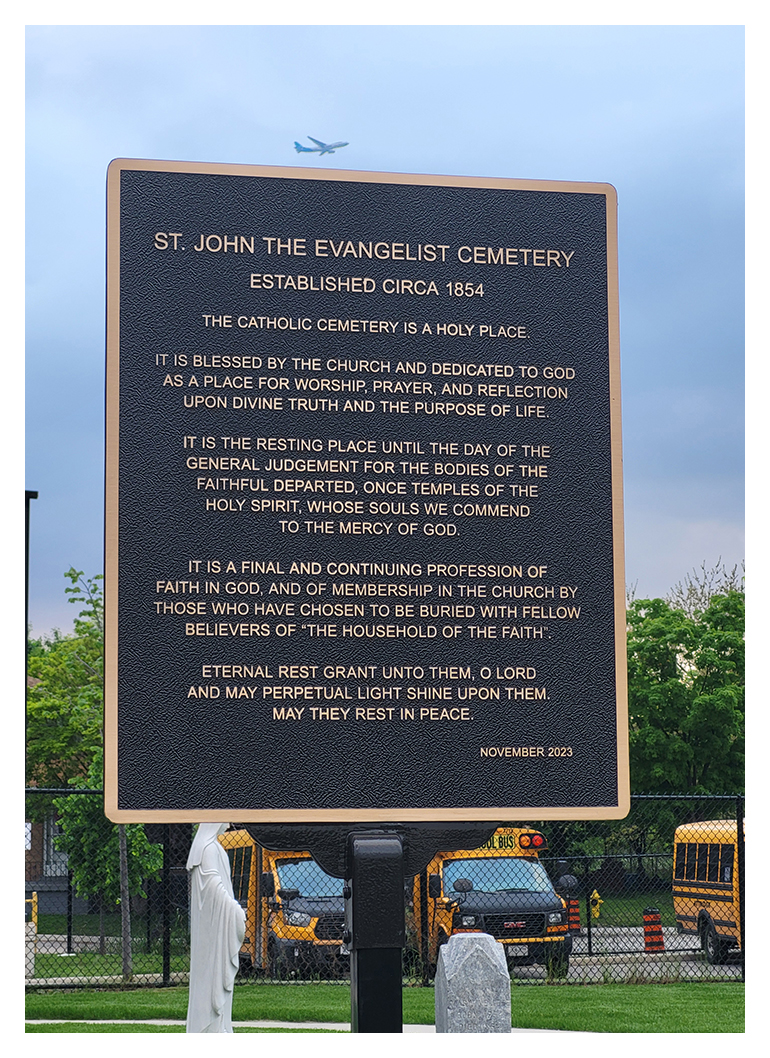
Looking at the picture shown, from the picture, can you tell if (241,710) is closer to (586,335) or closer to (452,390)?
(452,390)

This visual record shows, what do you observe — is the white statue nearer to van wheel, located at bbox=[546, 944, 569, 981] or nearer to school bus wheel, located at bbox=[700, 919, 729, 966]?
van wheel, located at bbox=[546, 944, 569, 981]

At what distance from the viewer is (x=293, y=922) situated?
1481cm

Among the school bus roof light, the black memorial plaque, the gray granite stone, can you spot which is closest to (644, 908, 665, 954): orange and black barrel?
the school bus roof light

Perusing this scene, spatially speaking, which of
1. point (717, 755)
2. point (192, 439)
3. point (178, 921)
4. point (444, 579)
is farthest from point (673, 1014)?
point (717, 755)

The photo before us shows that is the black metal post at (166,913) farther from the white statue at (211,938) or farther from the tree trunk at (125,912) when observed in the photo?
the white statue at (211,938)

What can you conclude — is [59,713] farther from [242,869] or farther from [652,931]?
[652,931]

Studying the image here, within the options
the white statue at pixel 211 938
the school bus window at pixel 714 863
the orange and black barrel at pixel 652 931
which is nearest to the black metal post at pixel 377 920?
the white statue at pixel 211 938

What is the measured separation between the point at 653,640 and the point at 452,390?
93.5ft

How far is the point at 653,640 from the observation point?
32.4 metres

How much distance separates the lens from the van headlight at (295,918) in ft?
48.6

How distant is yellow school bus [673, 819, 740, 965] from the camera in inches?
627

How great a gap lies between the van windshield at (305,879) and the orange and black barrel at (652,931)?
432 cm

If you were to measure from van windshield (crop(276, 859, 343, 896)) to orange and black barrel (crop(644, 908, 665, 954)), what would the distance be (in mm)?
4321

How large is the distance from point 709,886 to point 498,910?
3925 mm
